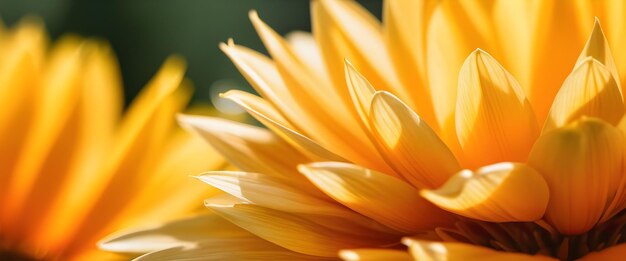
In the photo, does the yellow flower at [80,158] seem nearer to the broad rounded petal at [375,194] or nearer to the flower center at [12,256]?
the flower center at [12,256]

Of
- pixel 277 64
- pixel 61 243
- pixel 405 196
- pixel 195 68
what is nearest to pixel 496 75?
pixel 405 196

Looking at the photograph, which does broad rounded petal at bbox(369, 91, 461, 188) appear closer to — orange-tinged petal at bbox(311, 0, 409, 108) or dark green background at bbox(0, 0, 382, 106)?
orange-tinged petal at bbox(311, 0, 409, 108)

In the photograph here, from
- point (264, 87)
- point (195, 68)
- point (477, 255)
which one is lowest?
point (477, 255)

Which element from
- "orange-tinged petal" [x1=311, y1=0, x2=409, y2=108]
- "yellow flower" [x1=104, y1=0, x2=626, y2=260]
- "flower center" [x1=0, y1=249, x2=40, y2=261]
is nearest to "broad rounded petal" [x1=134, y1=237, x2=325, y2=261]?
"yellow flower" [x1=104, y1=0, x2=626, y2=260]

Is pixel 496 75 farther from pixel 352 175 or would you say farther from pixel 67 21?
pixel 67 21

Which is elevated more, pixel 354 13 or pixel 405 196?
pixel 354 13

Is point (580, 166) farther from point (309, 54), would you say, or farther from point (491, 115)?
point (309, 54)

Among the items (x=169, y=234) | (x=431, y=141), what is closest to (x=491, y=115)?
(x=431, y=141)
